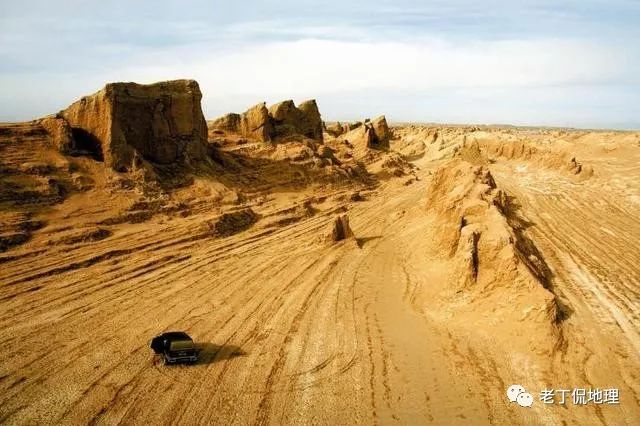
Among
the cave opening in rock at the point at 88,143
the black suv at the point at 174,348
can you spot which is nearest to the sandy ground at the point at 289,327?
the black suv at the point at 174,348

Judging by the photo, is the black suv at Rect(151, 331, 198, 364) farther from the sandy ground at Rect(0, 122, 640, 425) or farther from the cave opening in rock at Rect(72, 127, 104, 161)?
the cave opening in rock at Rect(72, 127, 104, 161)

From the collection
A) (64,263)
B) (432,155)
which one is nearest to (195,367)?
(64,263)

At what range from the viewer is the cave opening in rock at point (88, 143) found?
16562 mm

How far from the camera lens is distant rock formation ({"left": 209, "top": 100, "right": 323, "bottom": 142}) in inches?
960

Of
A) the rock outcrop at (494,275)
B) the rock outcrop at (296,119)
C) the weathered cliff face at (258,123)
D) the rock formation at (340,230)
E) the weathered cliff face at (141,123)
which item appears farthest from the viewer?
the rock outcrop at (296,119)

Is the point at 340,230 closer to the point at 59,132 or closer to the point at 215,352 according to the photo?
the point at 215,352

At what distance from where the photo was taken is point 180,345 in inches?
307

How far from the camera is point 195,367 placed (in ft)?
25.6

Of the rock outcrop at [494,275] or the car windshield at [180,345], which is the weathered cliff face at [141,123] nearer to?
the car windshield at [180,345]

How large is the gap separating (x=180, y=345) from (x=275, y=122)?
19.7 meters

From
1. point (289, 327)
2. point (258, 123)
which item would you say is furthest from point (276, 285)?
→ point (258, 123)

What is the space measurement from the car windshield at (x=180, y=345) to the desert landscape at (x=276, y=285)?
33 centimetres

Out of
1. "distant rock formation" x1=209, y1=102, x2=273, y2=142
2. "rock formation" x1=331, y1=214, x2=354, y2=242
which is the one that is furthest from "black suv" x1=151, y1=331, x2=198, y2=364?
"distant rock formation" x1=209, y1=102, x2=273, y2=142

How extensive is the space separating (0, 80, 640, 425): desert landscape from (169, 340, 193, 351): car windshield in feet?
1.07
